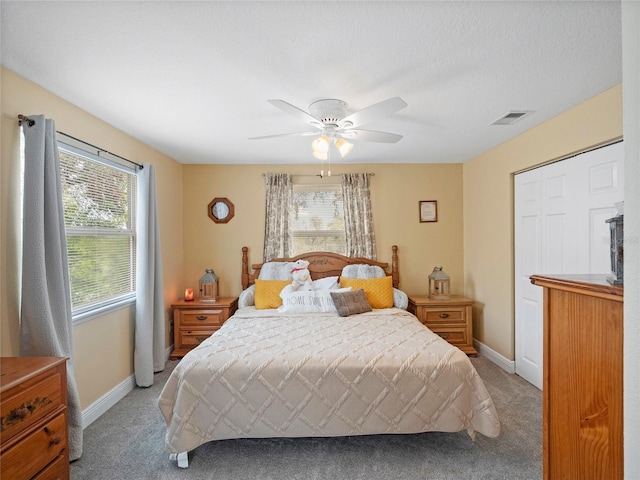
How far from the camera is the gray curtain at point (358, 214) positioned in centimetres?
435

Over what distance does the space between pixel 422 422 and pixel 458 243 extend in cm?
289

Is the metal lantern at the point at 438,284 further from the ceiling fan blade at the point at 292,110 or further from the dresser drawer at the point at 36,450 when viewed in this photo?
the dresser drawer at the point at 36,450

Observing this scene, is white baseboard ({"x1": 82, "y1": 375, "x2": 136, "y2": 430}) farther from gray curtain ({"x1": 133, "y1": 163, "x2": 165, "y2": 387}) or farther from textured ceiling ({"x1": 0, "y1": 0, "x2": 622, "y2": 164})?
textured ceiling ({"x1": 0, "y1": 0, "x2": 622, "y2": 164})

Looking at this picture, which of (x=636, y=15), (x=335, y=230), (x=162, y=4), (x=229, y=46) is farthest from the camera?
(x=335, y=230)

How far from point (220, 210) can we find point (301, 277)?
1477 millimetres

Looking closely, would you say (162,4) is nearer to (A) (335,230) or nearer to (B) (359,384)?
(B) (359,384)

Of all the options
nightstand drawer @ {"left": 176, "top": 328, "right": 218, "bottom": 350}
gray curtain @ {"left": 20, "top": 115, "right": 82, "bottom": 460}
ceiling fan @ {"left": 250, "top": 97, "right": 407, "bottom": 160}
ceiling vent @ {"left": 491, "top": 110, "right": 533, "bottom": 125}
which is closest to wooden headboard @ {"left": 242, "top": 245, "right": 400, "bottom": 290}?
nightstand drawer @ {"left": 176, "top": 328, "right": 218, "bottom": 350}

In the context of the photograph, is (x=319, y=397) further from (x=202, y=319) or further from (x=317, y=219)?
(x=317, y=219)

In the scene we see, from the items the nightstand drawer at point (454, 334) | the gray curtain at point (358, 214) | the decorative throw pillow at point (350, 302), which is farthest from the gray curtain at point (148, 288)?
the nightstand drawer at point (454, 334)

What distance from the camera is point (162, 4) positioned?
1413 mm

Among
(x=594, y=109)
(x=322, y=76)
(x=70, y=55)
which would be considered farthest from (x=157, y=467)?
(x=594, y=109)

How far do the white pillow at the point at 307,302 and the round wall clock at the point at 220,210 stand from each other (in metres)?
1.45

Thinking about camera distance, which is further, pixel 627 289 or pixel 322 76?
pixel 322 76

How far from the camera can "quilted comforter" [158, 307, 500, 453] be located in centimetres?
207
